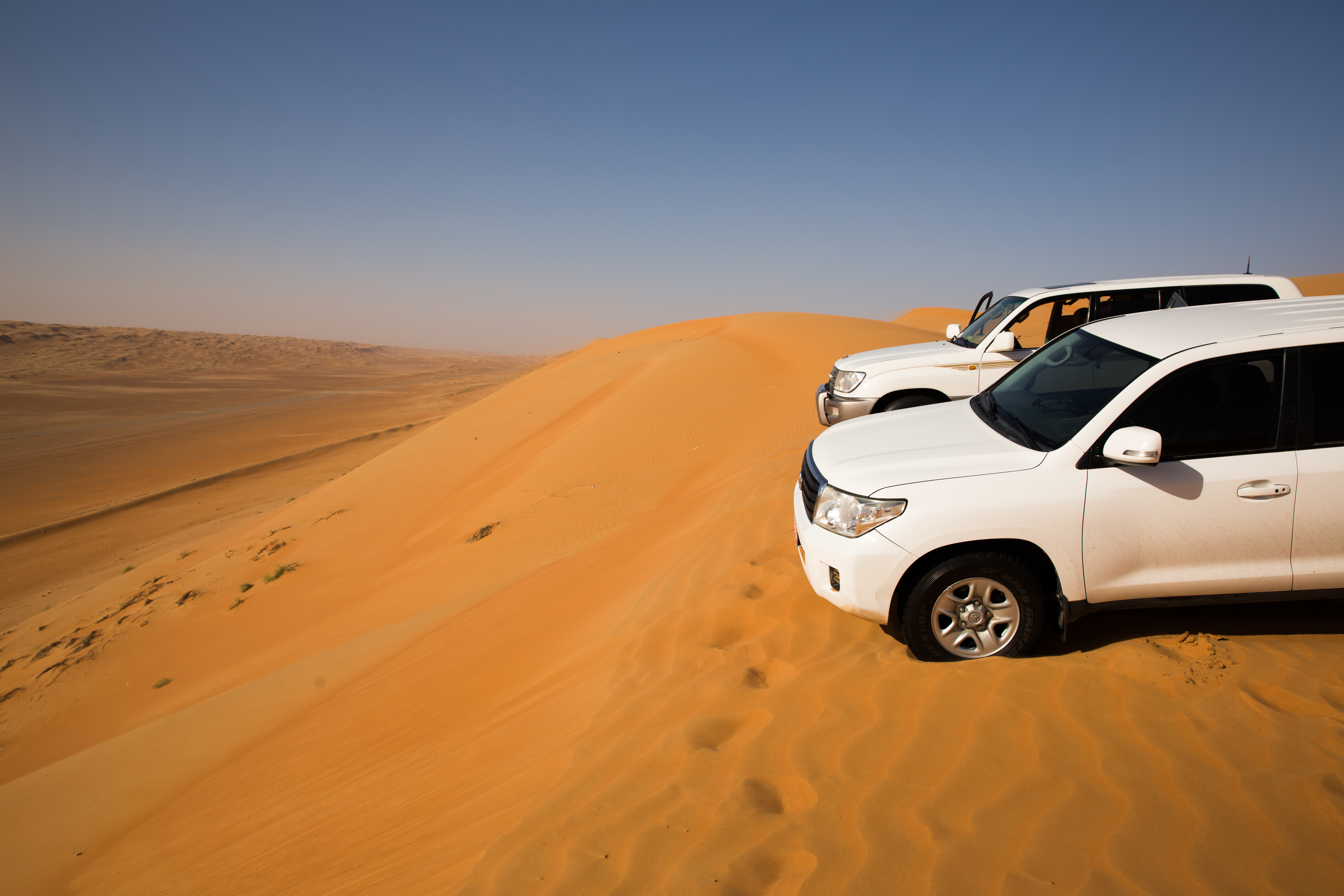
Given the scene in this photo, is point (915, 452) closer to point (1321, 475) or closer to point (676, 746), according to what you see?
point (1321, 475)

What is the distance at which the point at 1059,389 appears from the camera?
3.97m

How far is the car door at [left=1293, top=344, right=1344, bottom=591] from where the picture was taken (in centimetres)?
291

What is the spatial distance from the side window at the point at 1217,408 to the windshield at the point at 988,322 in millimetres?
3750

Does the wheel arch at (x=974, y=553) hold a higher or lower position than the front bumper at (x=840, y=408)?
lower

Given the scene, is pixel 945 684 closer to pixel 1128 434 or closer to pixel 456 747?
pixel 1128 434

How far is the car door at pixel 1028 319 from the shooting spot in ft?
20.9

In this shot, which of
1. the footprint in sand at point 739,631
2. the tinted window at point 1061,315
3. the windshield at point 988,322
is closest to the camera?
the footprint in sand at point 739,631

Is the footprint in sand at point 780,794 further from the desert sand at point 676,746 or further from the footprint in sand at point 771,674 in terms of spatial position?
the footprint in sand at point 771,674

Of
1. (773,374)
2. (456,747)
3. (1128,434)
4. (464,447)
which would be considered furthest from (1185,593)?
(464,447)

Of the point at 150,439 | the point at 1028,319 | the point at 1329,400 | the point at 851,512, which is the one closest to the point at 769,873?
the point at 851,512

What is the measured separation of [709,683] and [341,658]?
4384mm

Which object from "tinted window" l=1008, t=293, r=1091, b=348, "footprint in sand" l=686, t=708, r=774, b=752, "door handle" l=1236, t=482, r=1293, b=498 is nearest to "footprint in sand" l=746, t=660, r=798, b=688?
"footprint in sand" l=686, t=708, r=774, b=752

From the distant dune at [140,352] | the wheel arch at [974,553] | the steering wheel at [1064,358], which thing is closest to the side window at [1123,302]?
the steering wheel at [1064,358]

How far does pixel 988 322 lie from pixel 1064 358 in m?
3.48
